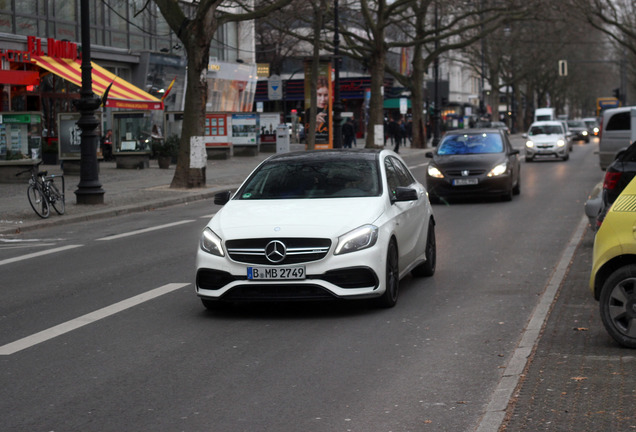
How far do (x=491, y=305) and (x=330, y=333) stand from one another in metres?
1.92

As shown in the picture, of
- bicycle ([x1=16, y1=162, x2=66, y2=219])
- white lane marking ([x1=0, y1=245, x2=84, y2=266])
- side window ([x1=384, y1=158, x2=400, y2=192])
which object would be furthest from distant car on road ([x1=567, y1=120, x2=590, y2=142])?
side window ([x1=384, y1=158, x2=400, y2=192])

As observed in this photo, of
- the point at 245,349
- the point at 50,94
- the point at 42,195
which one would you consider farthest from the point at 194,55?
the point at 245,349

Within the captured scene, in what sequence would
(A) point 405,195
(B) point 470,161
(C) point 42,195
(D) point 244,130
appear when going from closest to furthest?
(A) point 405,195
(C) point 42,195
(B) point 470,161
(D) point 244,130

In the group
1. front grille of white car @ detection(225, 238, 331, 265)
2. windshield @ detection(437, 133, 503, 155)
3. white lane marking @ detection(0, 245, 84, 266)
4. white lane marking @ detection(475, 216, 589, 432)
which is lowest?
white lane marking @ detection(0, 245, 84, 266)

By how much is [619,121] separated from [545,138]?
1474cm

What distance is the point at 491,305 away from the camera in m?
9.49

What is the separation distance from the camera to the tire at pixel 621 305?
23.8 ft

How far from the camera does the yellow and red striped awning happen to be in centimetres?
3456

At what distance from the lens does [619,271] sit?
24.0ft

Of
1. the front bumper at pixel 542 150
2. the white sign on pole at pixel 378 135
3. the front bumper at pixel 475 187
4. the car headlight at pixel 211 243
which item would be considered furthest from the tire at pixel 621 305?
the white sign on pole at pixel 378 135

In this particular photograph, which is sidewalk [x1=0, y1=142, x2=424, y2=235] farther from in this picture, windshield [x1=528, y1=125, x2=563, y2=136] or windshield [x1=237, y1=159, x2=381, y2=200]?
windshield [x1=528, y1=125, x2=563, y2=136]

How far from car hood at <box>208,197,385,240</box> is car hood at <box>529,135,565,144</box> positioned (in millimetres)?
33260

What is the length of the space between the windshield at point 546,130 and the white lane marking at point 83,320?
3371 cm

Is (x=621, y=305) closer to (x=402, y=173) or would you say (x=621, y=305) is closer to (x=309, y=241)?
(x=309, y=241)
